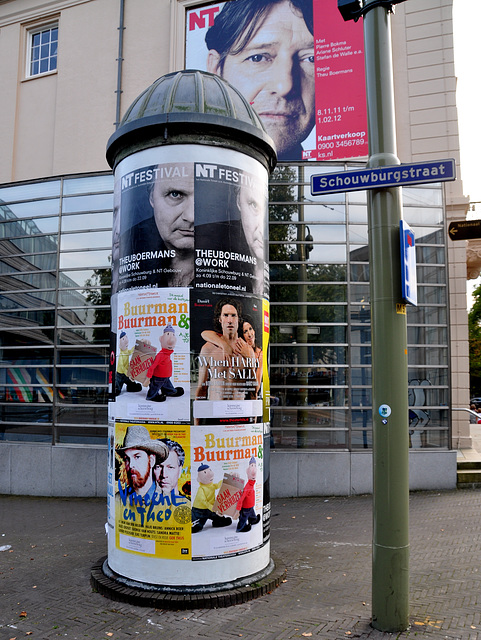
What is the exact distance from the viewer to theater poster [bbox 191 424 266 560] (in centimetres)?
520

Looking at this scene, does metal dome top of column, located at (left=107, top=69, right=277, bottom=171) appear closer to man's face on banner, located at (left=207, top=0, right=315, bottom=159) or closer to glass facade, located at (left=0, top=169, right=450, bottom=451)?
glass facade, located at (left=0, top=169, right=450, bottom=451)

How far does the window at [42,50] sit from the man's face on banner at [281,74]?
5.33 meters

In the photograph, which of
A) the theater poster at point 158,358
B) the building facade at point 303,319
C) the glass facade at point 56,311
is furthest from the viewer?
the glass facade at point 56,311

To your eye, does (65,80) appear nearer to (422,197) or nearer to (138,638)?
(422,197)

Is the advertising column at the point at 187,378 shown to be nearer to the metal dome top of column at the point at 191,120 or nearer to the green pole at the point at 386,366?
the metal dome top of column at the point at 191,120

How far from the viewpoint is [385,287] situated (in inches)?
184

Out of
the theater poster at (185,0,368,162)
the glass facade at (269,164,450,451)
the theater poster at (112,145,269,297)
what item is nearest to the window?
the theater poster at (185,0,368,162)

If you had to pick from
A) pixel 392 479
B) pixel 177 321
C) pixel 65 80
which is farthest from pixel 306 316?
pixel 65 80

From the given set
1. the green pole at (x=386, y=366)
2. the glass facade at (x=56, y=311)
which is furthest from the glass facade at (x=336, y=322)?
the green pole at (x=386, y=366)

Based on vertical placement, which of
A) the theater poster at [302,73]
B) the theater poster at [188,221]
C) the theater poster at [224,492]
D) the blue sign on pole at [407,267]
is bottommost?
the theater poster at [224,492]

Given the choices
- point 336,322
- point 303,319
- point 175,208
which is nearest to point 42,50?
point 303,319

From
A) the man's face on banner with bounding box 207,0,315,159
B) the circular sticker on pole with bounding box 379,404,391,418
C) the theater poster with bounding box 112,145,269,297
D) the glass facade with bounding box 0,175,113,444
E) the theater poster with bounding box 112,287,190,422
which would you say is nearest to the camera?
the circular sticker on pole with bounding box 379,404,391,418

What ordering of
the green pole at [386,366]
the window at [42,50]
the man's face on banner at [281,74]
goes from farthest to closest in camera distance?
the window at [42,50] → the man's face on banner at [281,74] → the green pole at [386,366]

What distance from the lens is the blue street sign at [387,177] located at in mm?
4484
